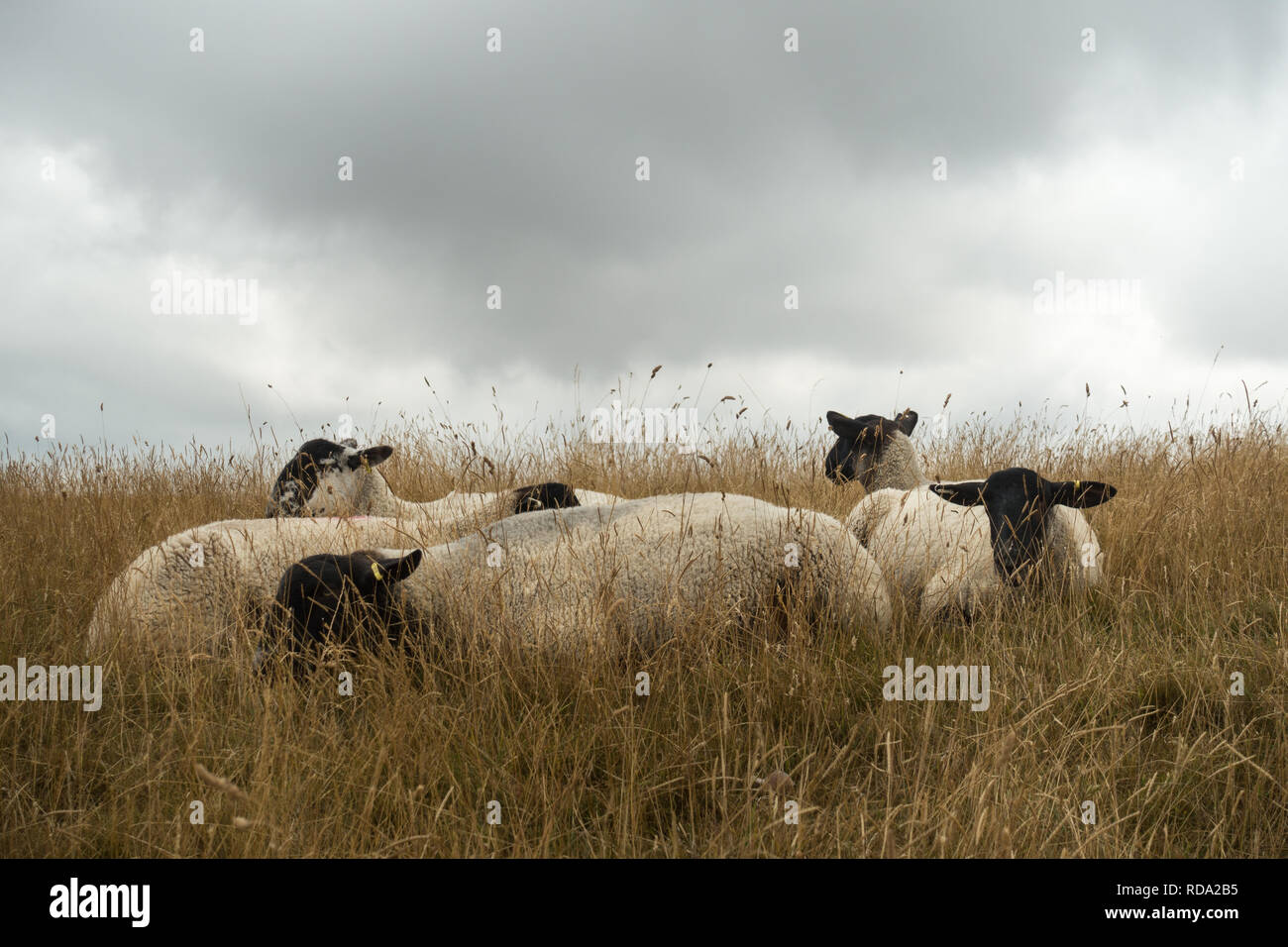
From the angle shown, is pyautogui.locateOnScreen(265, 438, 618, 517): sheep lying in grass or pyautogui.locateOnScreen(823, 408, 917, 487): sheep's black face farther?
pyautogui.locateOnScreen(823, 408, 917, 487): sheep's black face

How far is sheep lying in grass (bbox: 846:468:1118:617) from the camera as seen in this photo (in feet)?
17.2

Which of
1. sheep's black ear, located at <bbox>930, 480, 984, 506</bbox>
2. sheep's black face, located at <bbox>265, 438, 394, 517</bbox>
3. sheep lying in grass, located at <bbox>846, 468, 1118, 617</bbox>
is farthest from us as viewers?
sheep's black face, located at <bbox>265, 438, 394, 517</bbox>

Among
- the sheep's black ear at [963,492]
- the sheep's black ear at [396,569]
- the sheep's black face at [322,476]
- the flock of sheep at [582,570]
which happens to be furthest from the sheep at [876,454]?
the sheep's black ear at [396,569]

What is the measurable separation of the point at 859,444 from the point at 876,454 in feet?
0.69

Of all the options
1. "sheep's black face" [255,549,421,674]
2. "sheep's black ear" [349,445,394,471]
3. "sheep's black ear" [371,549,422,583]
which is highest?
"sheep's black ear" [349,445,394,471]

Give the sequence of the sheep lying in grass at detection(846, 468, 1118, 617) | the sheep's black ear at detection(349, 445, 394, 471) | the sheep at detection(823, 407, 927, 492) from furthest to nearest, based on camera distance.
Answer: the sheep at detection(823, 407, 927, 492) < the sheep's black ear at detection(349, 445, 394, 471) < the sheep lying in grass at detection(846, 468, 1118, 617)

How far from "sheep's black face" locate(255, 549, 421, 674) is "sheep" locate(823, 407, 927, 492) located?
203 inches

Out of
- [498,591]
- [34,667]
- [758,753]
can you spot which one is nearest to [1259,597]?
[758,753]

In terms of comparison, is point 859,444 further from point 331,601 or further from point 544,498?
point 331,601

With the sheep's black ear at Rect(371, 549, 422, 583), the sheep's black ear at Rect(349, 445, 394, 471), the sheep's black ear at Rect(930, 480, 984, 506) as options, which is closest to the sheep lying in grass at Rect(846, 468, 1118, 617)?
the sheep's black ear at Rect(930, 480, 984, 506)

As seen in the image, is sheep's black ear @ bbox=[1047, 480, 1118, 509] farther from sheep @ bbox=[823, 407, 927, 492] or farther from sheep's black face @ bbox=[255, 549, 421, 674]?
sheep's black face @ bbox=[255, 549, 421, 674]

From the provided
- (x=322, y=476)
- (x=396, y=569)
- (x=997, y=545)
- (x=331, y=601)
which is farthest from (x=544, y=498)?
(x=997, y=545)

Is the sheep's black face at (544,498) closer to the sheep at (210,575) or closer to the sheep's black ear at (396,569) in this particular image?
the sheep at (210,575)
